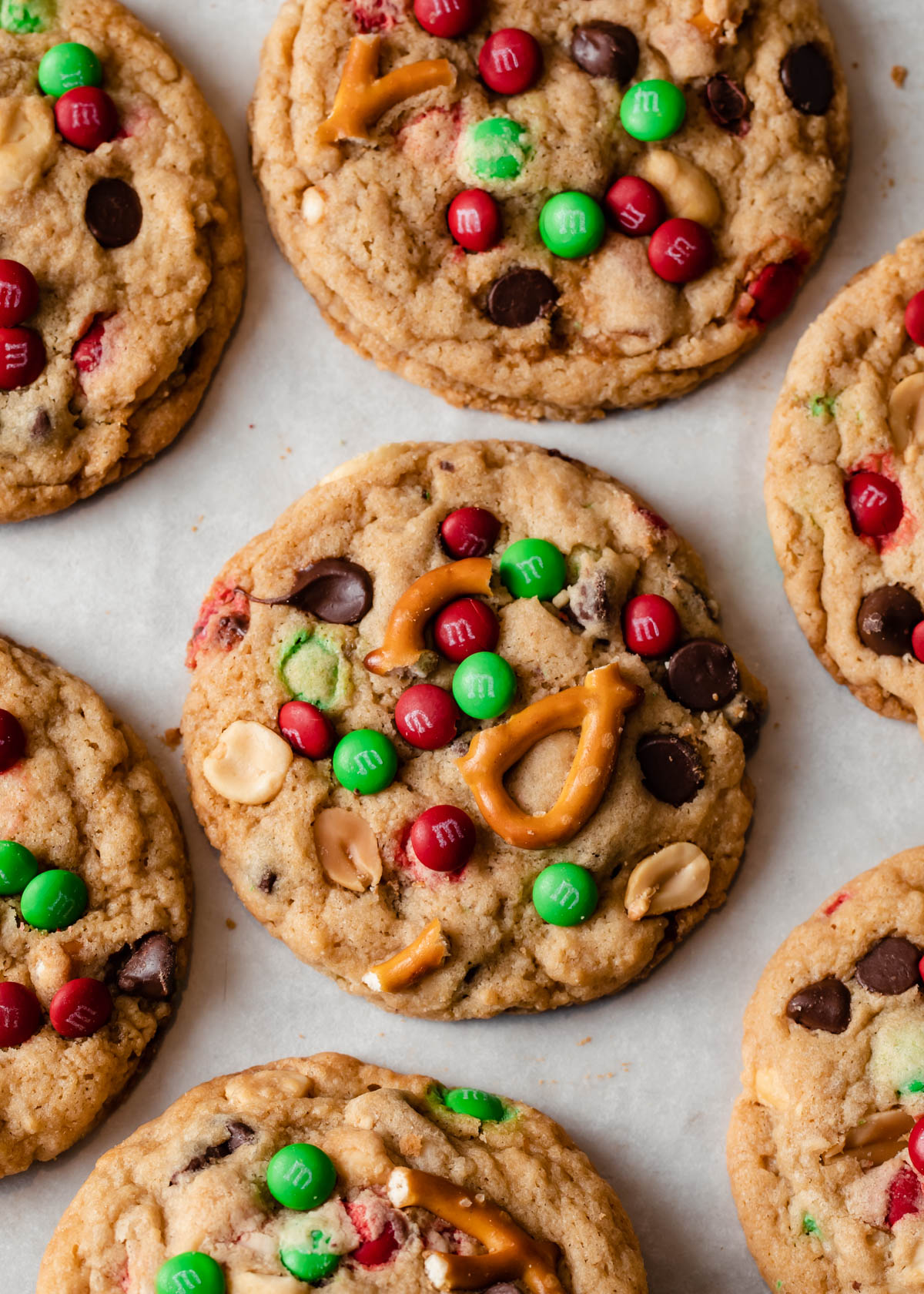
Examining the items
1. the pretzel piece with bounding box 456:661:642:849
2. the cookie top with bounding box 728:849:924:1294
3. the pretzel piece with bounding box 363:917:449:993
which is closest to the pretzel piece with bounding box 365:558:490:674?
the pretzel piece with bounding box 456:661:642:849

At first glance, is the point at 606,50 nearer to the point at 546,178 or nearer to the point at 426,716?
the point at 546,178

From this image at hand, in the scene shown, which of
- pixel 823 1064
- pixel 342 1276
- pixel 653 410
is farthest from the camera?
pixel 653 410

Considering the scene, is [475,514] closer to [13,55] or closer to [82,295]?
[82,295]

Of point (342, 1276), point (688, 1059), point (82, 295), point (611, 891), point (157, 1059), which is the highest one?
point (82, 295)

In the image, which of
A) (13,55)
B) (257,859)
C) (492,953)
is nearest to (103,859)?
(257,859)

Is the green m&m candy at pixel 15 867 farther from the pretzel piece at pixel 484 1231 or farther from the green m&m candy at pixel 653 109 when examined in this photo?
the green m&m candy at pixel 653 109

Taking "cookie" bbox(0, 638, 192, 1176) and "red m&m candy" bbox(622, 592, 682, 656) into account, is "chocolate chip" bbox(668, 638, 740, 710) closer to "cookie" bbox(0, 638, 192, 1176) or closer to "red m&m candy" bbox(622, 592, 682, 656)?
"red m&m candy" bbox(622, 592, 682, 656)
